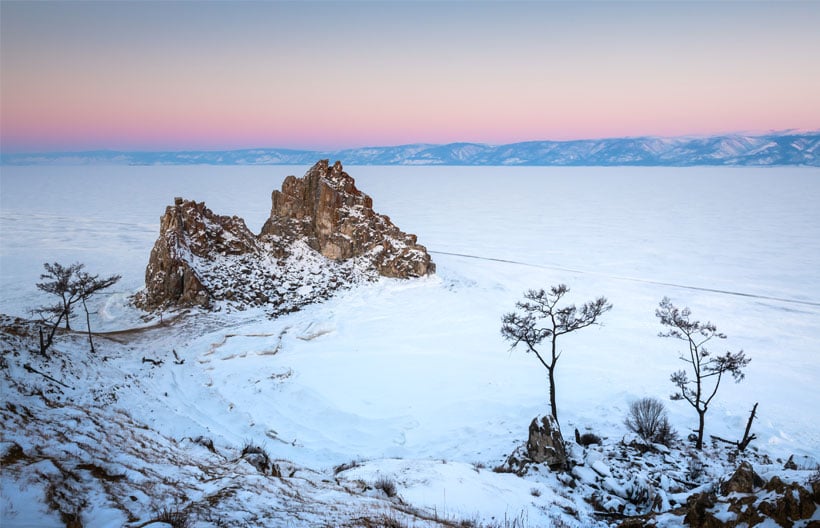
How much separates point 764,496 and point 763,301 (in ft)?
137

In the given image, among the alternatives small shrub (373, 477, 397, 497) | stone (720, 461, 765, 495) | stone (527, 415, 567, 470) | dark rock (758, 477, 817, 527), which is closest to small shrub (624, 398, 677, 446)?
stone (527, 415, 567, 470)

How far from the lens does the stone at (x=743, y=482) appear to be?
33.8ft

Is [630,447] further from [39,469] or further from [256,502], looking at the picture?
[39,469]

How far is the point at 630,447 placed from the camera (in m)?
16.4

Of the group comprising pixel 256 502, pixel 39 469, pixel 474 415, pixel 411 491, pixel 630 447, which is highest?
pixel 39 469

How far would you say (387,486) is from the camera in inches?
452

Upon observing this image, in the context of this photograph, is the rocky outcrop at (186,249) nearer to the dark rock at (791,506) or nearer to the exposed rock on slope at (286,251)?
the exposed rock on slope at (286,251)

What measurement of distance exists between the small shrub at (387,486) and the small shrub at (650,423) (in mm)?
11529

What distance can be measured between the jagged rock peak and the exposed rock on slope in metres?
0.11

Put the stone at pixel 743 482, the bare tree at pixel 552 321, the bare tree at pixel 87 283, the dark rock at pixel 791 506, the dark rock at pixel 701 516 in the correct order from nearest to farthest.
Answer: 1. the dark rock at pixel 791 506
2. the dark rock at pixel 701 516
3. the stone at pixel 743 482
4. the bare tree at pixel 552 321
5. the bare tree at pixel 87 283

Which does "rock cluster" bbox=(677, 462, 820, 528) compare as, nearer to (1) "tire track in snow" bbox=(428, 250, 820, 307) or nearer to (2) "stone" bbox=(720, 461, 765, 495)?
(2) "stone" bbox=(720, 461, 765, 495)

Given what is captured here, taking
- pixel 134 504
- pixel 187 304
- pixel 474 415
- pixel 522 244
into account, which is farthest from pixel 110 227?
pixel 134 504

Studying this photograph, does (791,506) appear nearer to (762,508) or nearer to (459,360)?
(762,508)

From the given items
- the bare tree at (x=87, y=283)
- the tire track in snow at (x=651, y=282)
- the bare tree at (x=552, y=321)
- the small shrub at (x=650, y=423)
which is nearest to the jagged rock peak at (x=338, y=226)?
the tire track in snow at (x=651, y=282)
